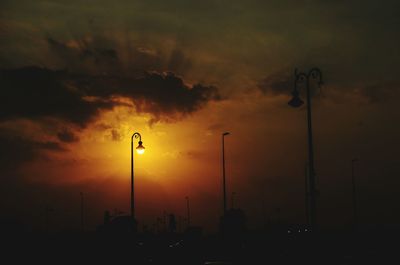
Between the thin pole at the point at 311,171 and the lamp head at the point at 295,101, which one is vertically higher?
the lamp head at the point at 295,101

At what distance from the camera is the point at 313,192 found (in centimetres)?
2792

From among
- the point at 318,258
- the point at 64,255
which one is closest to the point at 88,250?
the point at 64,255

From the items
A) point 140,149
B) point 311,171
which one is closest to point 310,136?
point 311,171

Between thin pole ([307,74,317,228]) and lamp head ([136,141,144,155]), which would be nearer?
thin pole ([307,74,317,228])

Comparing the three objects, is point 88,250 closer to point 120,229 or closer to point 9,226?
point 120,229

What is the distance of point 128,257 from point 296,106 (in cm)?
1881

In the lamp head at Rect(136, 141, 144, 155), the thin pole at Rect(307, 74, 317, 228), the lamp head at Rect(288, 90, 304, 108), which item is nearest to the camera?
the thin pole at Rect(307, 74, 317, 228)

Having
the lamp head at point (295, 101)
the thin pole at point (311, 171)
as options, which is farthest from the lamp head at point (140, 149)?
the thin pole at point (311, 171)

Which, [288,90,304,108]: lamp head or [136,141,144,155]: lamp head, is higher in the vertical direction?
[288,90,304,108]: lamp head

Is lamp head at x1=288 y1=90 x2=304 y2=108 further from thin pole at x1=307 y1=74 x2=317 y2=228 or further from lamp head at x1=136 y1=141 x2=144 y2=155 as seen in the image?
lamp head at x1=136 y1=141 x2=144 y2=155

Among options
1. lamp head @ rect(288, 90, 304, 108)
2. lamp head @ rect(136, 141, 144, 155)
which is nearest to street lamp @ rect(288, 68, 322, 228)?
lamp head @ rect(288, 90, 304, 108)

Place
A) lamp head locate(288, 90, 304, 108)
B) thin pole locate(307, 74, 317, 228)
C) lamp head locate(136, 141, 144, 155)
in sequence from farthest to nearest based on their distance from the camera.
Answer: lamp head locate(136, 141, 144, 155) < lamp head locate(288, 90, 304, 108) < thin pole locate(307, 74, 317, 228)

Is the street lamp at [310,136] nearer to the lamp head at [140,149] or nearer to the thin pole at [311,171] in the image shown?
the thin pole at [311,171]

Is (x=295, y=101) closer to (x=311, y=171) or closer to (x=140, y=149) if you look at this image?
(x=311, y=171)
